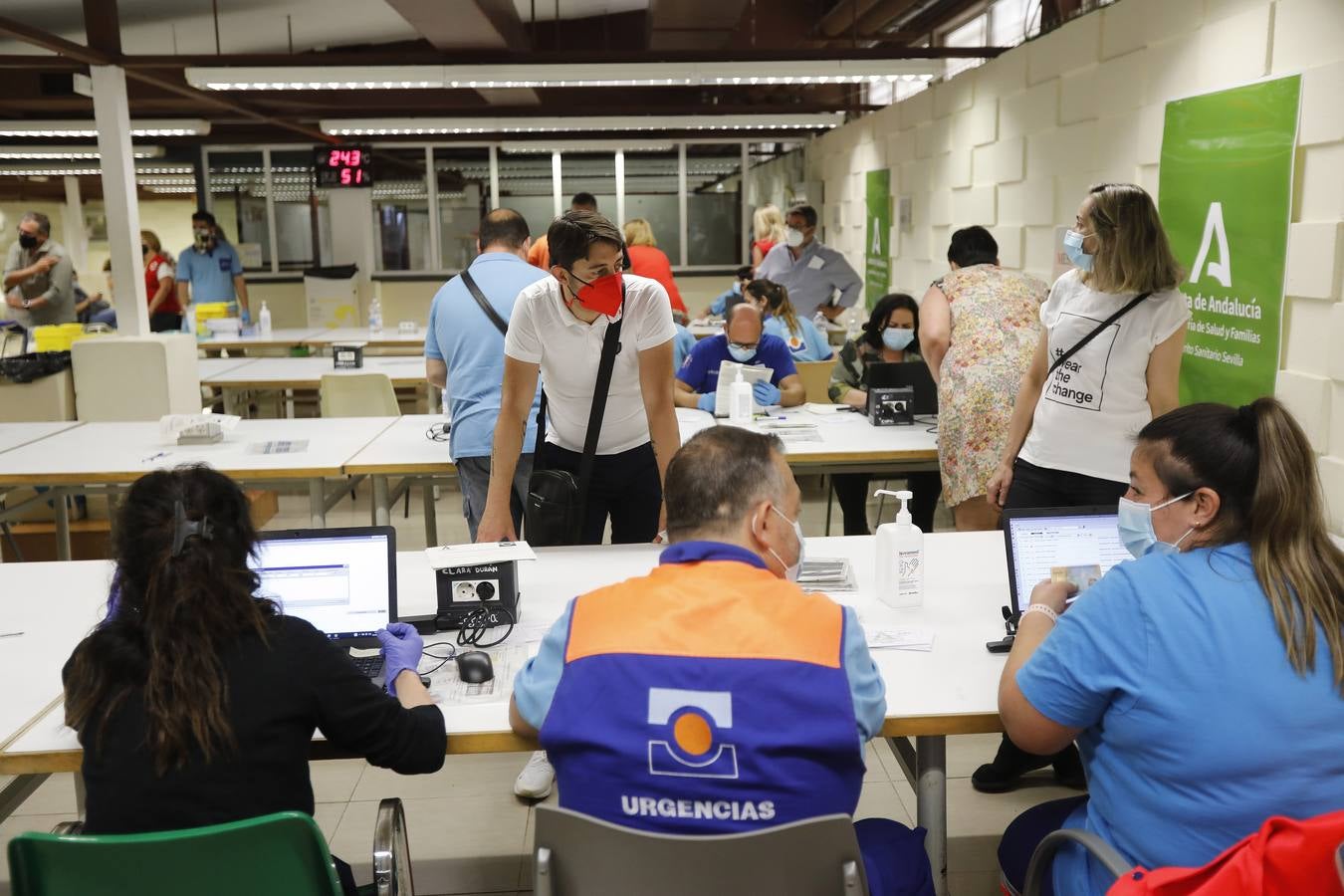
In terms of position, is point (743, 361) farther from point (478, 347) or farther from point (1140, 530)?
point (1140, 530)

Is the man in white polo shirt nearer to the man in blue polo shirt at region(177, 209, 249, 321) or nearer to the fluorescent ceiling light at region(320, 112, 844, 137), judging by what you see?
the fluorescent ceiling light at region(320, 112, 844, 137)

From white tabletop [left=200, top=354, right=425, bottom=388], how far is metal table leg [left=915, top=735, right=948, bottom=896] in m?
4.60

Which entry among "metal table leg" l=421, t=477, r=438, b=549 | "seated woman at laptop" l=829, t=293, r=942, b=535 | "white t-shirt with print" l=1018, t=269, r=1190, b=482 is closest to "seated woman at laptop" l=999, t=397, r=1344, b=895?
"white t-shirt with print" l=1018, t=269, r=1190, b=482

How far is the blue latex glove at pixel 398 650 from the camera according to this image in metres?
1.90

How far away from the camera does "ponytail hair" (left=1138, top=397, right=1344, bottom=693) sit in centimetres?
139

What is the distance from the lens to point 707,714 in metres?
1.33

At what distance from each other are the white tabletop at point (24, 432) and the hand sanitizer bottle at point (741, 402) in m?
2.82

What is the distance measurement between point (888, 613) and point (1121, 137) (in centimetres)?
358

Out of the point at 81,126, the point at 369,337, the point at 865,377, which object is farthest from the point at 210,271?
the point at 865,377

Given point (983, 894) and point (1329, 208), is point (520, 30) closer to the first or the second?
point (1329, 208)

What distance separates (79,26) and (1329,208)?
847cm

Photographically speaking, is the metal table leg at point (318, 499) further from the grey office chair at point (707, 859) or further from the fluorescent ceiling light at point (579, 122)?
the fluorescent ceiling light at point (579, 122)

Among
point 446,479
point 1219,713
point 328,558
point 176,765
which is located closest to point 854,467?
point 446,479

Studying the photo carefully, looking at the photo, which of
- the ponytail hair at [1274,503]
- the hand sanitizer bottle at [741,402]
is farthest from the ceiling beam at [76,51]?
the ponytail hair at [1274,503]
